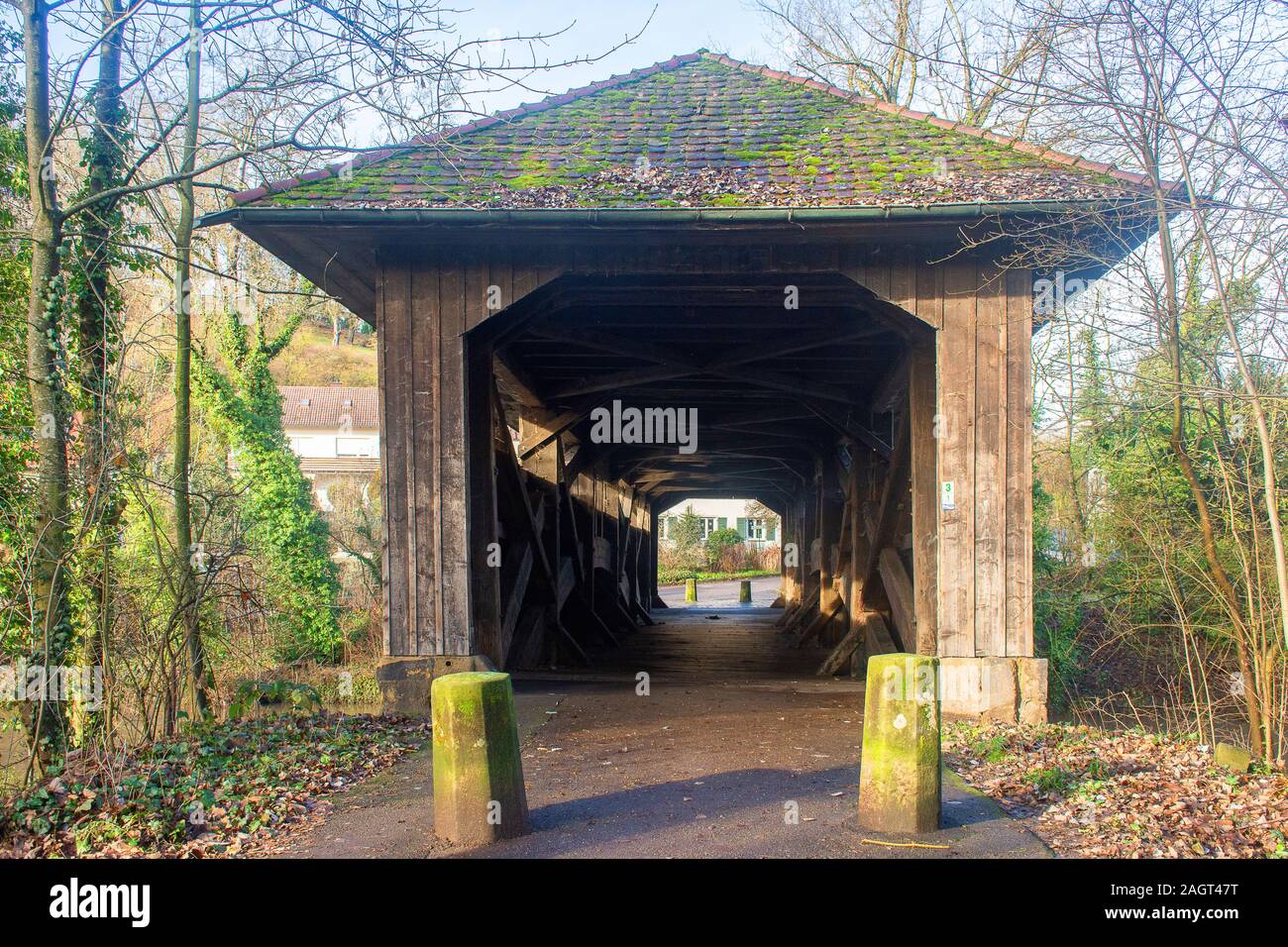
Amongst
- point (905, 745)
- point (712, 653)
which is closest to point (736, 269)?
point (905, 745)

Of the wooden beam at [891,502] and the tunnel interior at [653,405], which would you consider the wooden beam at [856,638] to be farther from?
the tunnel interior at [653,405]

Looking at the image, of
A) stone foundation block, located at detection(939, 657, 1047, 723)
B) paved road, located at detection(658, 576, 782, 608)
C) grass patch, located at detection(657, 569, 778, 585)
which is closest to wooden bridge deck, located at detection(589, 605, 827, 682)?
stone foundation block, located at detection(939, 657, 1047, 723)

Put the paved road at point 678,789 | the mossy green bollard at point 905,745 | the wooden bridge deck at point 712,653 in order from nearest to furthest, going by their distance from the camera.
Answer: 1. the paved road at point 678,789
2. the mossy green bollard at point 905,745
3. the wooden bridge deck at point 712,653

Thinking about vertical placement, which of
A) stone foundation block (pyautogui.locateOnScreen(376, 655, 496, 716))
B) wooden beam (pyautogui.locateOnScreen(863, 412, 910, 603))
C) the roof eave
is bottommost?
stone foundation block (pyautogui.locateOnScreen(376, 655, 496, 716))

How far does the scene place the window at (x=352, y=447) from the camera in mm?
52000

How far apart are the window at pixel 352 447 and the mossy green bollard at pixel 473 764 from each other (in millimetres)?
48941

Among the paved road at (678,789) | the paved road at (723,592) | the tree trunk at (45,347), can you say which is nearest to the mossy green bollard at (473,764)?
the paved road at (678,789)

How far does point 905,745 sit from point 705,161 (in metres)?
5.29

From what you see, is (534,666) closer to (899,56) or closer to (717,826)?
(717,826)

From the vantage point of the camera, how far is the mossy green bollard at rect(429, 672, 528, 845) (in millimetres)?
4734

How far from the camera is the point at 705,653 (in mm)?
16500

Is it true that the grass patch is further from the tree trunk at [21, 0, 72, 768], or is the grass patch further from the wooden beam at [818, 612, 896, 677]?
the tree trunk at [21, 0, 72, 768]

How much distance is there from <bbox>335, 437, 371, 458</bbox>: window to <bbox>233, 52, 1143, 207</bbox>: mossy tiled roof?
44.2 m
